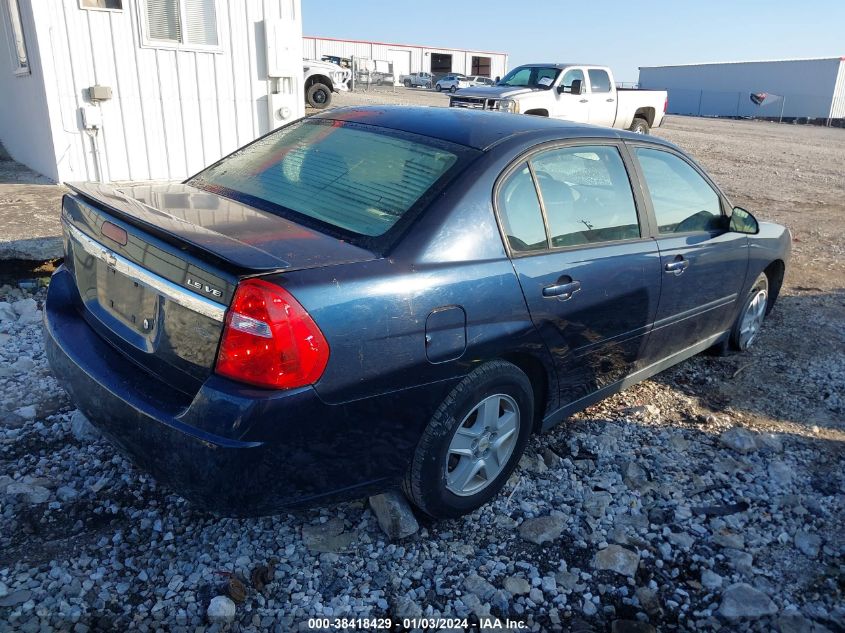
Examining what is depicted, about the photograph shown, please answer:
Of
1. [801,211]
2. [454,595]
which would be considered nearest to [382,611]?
[454,595]

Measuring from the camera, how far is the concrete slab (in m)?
5.02

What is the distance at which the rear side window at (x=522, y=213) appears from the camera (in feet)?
8.96

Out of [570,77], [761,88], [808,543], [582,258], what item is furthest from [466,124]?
[761,88]

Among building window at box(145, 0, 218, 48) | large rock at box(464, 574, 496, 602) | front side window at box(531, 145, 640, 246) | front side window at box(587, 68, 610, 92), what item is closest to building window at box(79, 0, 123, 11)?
building window at box(145, 0, 218, 48)

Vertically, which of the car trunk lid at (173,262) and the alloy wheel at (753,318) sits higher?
the car trunk lid at (173,262)

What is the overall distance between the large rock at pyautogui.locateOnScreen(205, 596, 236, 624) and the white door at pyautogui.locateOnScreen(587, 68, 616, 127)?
14.3 metres

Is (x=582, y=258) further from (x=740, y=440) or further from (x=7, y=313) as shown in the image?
(x=7, y=313)

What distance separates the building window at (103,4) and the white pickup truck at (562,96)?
7.58 metres

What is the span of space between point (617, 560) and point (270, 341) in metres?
1.68

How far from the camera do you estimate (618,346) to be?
131 inches

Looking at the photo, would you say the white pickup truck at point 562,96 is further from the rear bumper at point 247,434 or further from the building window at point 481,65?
the building window at point 481,65

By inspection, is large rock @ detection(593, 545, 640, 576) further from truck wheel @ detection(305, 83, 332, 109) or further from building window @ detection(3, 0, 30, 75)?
truck wheel @ detection(305, 83, 332, 109)

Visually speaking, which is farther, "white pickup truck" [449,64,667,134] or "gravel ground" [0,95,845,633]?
"white pickup truck" [449,64,667,134]

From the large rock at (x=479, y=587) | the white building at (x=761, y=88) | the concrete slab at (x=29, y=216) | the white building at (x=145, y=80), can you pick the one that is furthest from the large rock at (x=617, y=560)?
the white building at (x=761, y=88)
